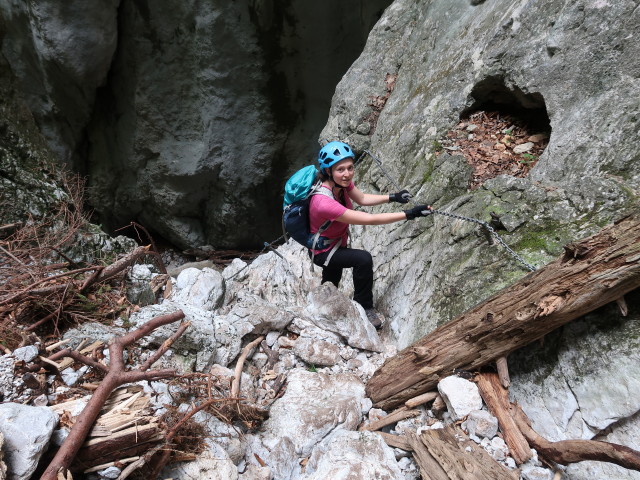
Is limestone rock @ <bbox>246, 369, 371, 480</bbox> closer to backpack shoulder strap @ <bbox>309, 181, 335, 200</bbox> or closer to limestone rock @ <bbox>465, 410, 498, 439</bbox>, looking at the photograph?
limestone rock @ <bbox>465, 410, 498, 439</bbox>

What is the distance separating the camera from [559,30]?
13.7ft

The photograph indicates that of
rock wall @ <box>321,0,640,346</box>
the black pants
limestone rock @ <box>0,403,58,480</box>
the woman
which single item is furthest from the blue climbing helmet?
limestone rock @ <box>0,403,58,480</box>

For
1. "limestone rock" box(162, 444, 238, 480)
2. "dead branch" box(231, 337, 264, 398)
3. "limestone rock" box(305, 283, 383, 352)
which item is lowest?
"limestone rock" box(162, 444, 238, 480)

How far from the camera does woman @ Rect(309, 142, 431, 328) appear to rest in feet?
12.7

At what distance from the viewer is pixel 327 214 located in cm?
394

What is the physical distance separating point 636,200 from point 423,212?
1.54 metres

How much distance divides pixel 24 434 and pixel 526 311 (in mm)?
2786

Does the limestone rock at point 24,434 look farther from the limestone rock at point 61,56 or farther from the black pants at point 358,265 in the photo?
the limestone rock at point 61,56

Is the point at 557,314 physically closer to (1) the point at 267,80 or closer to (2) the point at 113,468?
(2) the point at 113,468

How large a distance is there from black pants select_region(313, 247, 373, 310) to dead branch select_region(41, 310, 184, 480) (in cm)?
200

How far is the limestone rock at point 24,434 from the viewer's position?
1.88 m

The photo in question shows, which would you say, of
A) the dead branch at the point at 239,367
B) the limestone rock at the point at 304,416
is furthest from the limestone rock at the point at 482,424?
the dead branch at the point at 239,367

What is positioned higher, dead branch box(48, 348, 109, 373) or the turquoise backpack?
the turquoise backpack

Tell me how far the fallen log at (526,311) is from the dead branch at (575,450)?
0.41 meters
